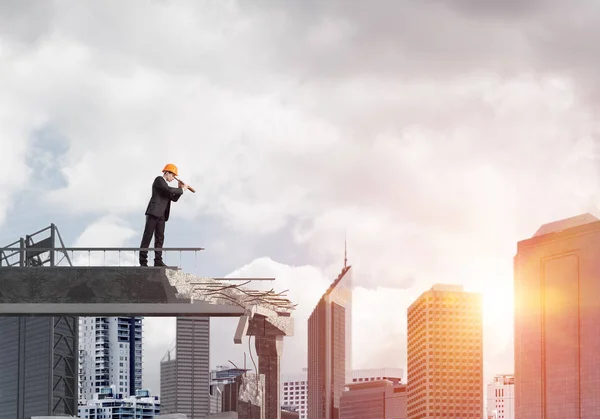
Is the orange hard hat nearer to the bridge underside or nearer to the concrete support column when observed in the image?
the bridge underside

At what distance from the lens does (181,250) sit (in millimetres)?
20438

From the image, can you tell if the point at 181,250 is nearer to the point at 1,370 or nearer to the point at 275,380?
the point at 275,380

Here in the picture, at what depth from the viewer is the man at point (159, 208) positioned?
20.5 m

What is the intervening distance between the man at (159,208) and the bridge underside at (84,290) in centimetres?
67

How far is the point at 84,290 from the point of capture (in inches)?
783

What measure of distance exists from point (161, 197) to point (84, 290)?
6.87 feet

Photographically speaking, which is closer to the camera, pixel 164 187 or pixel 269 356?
pixel 164 187

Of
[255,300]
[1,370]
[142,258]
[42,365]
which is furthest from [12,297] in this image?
[1,370]

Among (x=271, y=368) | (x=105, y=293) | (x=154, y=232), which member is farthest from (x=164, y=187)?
(x=271, y=368)

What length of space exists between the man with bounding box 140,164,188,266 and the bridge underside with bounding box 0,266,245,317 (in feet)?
2.19

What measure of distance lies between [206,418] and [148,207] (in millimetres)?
4161

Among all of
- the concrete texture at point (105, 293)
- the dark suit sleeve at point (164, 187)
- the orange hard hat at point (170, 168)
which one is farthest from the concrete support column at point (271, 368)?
the orange hard hat at point (170, 168)

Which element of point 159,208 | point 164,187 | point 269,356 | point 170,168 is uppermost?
point 170,168

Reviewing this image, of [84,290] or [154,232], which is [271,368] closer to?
[154,232]
